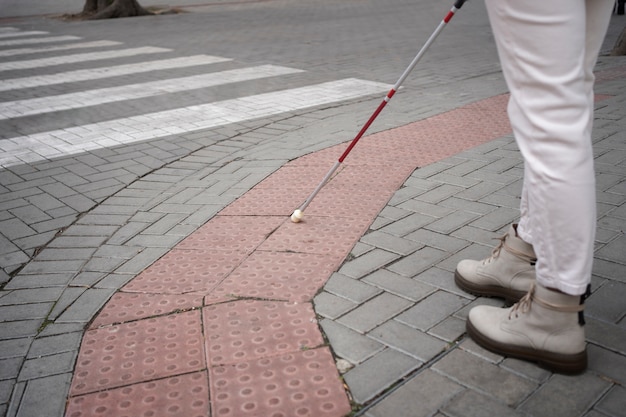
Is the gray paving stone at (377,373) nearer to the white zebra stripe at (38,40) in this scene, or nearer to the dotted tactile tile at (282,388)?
the dotted tactile tile at (282,388)

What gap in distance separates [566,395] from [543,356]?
0.53ft

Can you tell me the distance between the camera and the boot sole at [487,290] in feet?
8.25

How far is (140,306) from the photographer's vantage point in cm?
274

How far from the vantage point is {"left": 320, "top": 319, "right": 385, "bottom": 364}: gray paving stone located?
7.47ft

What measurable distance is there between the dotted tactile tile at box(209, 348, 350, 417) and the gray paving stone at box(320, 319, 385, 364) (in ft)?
0.19

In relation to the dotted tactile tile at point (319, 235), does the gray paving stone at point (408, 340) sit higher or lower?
higher

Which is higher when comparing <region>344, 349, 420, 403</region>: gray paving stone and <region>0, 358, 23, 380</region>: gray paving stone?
<region>344, 349, 420, 403</region>: gray paving stone

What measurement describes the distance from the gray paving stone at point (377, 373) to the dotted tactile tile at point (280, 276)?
1.78ft

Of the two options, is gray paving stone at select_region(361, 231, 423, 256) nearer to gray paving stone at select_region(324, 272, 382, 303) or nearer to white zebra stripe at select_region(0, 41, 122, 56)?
gray paving stone at select_region(324, 272, 382, 303)

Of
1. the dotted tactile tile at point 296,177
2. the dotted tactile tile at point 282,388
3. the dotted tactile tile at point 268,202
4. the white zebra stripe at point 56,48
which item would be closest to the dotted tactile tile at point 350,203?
the dotted tactile tile at point 268,202

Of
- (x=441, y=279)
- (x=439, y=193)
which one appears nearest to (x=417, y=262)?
(x=441, y=279)

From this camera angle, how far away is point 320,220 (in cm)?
354

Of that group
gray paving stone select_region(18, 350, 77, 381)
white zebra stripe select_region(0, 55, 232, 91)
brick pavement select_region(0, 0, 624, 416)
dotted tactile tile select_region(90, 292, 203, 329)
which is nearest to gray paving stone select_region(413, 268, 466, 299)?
brick pavement select_region(0, 0, 624, 416)

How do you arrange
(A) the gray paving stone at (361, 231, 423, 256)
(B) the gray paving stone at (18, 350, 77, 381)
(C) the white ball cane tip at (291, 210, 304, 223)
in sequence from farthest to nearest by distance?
1. (C) the white ball cane tip at (291, 210, 304, 223)
2. (A) the gray paving stone at (361, 231, 423, 256)
3. (B) the gray paving stone at (18, 350, 77, 381)
